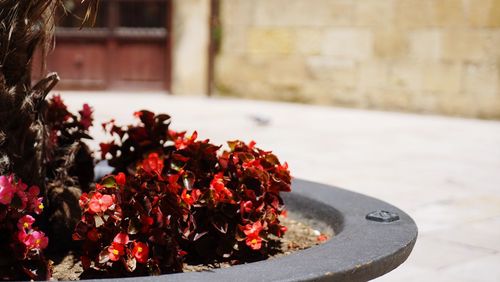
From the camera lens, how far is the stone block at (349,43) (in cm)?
1154

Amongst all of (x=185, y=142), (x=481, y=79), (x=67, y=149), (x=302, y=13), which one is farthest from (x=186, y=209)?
(x=302, y=13)

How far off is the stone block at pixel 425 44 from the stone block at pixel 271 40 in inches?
77.1

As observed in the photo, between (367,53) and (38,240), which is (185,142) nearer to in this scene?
(38,240)

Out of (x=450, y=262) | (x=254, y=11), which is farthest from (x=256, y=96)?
(x=450, y=262)

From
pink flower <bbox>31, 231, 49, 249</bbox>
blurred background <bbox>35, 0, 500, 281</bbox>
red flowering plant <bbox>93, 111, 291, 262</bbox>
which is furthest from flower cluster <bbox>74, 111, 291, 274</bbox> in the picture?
blurred background <bbox>35, 0, 500, 281</bbox>

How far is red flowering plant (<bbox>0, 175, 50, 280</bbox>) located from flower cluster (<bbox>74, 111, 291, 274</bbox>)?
0.17 meters

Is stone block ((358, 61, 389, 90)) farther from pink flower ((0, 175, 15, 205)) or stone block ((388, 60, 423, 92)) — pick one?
pink flower ((0, 175, 15, 205))

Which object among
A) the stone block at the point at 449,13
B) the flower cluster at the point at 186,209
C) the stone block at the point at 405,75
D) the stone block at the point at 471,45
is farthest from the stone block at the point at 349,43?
the flower cluster at the point at 186,209

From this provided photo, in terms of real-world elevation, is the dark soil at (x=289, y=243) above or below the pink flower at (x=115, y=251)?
below

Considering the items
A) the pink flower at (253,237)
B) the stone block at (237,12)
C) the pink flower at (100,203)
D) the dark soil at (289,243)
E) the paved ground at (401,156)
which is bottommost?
the paved ground at (401,156)

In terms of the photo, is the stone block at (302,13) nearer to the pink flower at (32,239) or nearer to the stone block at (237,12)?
the stone block at (237,12)

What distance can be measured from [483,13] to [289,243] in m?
8.16

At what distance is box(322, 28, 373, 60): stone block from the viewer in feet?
37.9

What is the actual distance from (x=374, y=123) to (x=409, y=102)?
1.38 meters
